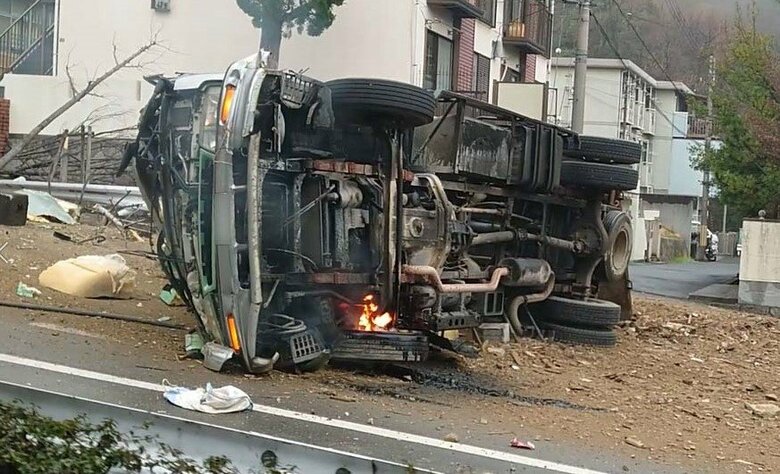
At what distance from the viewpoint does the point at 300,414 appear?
614cm

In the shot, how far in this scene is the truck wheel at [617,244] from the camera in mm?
11156

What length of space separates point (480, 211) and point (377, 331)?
2.00m

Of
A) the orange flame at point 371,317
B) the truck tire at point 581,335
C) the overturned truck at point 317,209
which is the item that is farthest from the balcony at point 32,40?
the orange flame at point 371,317

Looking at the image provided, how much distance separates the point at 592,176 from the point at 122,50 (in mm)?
17201

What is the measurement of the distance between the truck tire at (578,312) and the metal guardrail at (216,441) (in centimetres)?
684

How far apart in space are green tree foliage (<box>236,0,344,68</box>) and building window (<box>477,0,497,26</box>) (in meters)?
6.51

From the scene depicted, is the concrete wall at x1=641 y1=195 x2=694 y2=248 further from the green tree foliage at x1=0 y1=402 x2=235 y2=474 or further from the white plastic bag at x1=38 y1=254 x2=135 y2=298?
the green tree foliage at x1=0 y1=402 x2=235 y2=474

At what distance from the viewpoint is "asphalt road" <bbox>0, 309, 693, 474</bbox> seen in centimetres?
544

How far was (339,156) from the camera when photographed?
755 cm

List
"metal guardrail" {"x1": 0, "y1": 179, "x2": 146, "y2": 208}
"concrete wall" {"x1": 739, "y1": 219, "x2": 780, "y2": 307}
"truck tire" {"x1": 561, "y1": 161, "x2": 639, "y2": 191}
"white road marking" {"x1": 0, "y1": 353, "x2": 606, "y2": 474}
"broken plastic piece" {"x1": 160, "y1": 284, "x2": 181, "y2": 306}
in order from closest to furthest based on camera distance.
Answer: "white road marking" {"x1": 0, "y1": 353, "x2": 606, "y2": 474}, "broken plastic piece" {"x1": 160, "y1": 284, "x2": 181, "y2": 306}, "truck tire" {"x1": 561, "y1": 161, "x2": 639, "y2": 191}, "metal guardrail" {"x1": 0, "y1": 179, "x2": 146, "y2": 208}, "concrete wall" {"x1": 739, "y1": 219, "x2": 780, "y2": 307}

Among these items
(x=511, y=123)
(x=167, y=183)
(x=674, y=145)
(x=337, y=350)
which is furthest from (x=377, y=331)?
(x=674, y=145)

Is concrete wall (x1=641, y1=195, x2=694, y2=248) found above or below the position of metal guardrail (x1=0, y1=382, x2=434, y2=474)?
above

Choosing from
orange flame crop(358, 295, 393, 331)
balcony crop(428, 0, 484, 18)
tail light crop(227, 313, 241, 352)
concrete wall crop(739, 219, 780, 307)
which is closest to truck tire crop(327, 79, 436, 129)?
orange flame crop(358, 295, 393, 331)

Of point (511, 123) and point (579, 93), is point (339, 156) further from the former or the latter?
point (579, 93)
